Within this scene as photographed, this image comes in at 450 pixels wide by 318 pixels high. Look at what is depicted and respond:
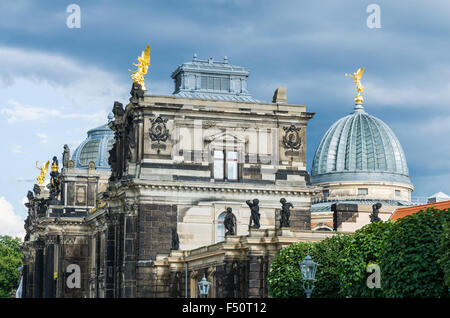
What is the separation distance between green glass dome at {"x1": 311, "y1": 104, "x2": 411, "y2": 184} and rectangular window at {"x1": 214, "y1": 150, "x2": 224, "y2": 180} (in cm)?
3736

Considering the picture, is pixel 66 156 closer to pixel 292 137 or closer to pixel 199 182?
pixel 199 182

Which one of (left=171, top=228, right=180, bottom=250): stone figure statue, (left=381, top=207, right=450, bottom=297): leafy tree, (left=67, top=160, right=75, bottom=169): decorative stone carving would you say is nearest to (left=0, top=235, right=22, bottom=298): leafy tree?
(left=67, top=160, right=75, bottom=169): decorative stone carving

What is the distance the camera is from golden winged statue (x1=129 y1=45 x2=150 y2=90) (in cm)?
7488

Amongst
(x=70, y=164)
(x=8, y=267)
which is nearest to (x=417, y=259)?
(x=70, y=164)

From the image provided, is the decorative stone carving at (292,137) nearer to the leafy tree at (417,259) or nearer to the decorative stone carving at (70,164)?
the leafy tree at (417,259)

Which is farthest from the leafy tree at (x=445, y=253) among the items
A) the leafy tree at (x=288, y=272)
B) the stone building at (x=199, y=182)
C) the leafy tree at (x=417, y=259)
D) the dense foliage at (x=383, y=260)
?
the stone building at (x=199, y=182)

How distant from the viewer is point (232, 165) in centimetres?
7406

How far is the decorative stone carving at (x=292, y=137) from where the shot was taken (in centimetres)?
7500

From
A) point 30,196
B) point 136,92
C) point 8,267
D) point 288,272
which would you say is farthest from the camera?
point 8,267

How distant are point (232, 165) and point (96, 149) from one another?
48.6 metres

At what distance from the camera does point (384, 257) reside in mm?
42844

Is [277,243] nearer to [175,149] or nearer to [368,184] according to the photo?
[175,149]
